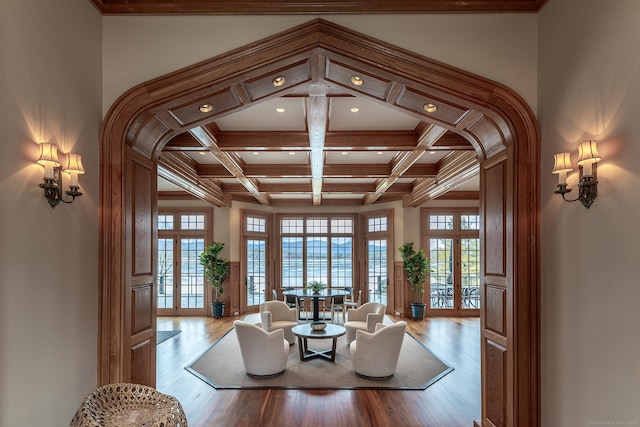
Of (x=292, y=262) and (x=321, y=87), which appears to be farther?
(x=292, y=262)

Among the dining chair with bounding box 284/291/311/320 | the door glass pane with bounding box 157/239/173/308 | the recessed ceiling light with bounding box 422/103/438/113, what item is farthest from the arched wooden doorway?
the door glass pane with bounding box 157/239/173/308

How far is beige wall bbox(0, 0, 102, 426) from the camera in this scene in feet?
6.96

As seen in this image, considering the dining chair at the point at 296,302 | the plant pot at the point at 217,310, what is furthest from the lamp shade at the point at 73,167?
the plant pot at the point at 217,310

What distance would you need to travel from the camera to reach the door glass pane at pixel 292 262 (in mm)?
12305

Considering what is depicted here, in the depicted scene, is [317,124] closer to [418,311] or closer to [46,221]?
[46,221]

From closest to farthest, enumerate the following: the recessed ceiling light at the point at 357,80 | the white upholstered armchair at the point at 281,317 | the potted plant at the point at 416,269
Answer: the recessed ceiling light at the point at 357,80 < the white upholstered armchair at the point at 281,317 < the potted plant at the point at 416,269

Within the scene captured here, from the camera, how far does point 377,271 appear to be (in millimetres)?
11828

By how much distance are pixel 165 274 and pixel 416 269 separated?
6696mm

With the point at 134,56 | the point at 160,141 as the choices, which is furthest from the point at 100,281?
the point at 134,56

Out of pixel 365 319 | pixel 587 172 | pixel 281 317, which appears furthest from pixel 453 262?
pixel 587 172

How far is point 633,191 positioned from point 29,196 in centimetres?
315

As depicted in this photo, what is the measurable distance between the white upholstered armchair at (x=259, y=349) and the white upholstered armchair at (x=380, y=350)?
111cm

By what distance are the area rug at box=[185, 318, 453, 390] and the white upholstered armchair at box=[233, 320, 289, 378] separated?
0.12 metres

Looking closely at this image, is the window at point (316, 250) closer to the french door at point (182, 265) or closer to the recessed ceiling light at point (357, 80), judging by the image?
the french door at point (182, 265)
